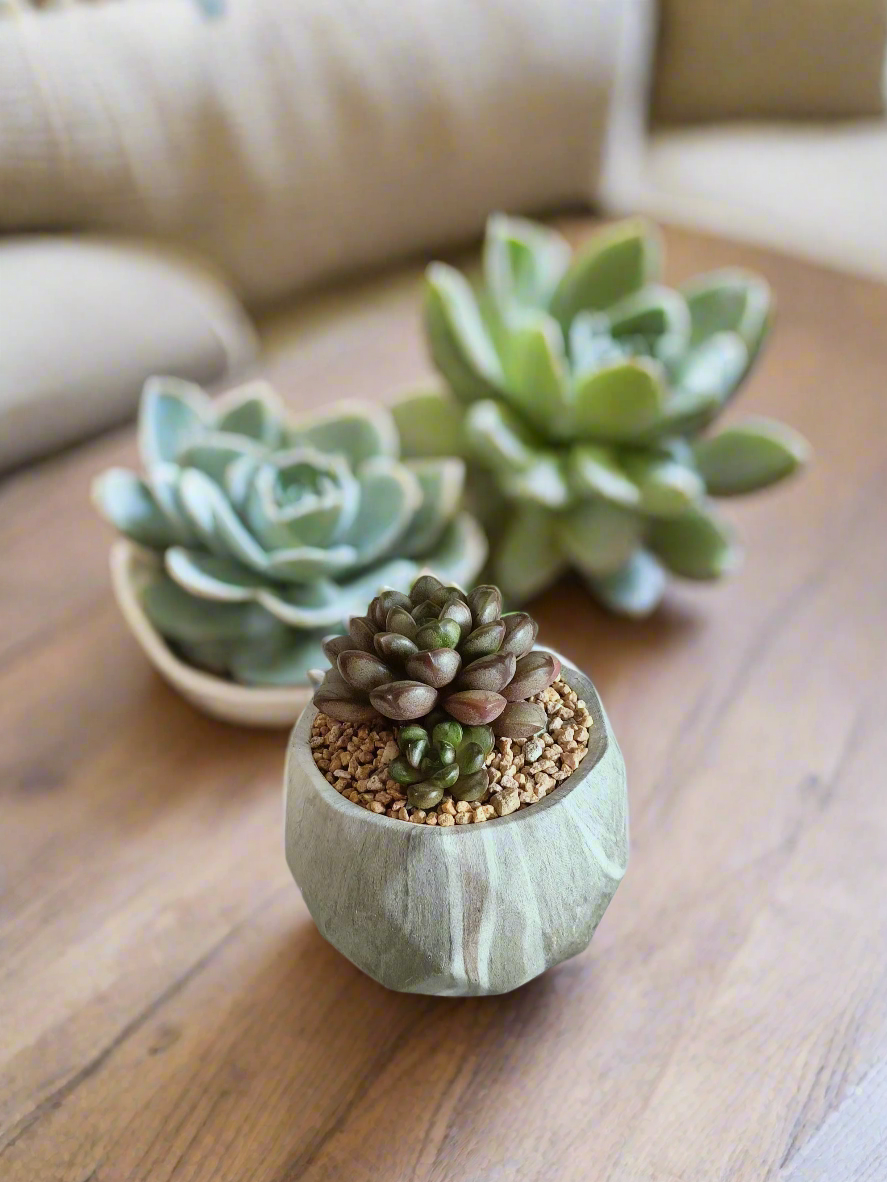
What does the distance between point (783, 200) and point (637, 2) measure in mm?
241

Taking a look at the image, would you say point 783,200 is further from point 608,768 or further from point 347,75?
point 608,768

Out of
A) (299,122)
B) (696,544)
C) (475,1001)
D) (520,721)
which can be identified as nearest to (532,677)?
(520,721)

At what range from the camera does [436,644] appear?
0.39 metres

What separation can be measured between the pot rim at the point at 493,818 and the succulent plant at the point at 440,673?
0.02 metres

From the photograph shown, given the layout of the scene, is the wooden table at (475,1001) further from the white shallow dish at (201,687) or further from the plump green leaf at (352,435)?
the plump green leaf at (352,435)

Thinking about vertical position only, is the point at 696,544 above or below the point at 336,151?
below

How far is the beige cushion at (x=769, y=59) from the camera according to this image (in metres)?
1.14

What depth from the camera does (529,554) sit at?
0.64 meters

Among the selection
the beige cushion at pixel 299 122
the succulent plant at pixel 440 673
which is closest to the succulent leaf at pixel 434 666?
the succulent plant at pixel 440 673

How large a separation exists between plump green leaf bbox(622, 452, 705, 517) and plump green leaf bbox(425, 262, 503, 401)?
10cm

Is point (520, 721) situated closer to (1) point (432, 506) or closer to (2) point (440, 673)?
(2) point (440, 673)

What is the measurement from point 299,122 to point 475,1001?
721 millimetres

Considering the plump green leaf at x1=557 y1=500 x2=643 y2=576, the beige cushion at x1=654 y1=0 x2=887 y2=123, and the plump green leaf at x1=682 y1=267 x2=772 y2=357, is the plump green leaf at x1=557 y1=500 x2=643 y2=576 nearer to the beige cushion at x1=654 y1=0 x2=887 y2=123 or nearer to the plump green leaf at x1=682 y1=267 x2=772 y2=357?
the plump green leaf at x1=682 y1=267 x2=772 y2=357

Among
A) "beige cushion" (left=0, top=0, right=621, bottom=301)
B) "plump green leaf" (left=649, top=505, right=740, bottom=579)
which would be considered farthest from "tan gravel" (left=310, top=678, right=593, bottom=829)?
"beige cushion" (left=0, top=0, right=621, bottom=301)
